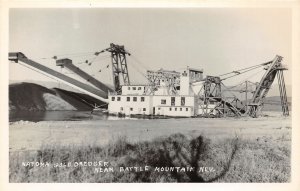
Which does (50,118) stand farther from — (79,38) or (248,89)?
(248,89)

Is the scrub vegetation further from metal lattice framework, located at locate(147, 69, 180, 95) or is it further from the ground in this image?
metal lattice framework, located at locate(147, 69, 180, 95)

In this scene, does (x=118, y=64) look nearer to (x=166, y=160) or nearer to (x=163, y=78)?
(x=163, y=78)

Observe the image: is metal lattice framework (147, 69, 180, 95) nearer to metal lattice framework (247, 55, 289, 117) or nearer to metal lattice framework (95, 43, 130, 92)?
metal lattice framework (95, 43, 130, 92)

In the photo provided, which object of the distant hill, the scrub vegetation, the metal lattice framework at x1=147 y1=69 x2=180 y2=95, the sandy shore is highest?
the metal lattice framework at x1=147 y1=69 x2=180 y2=95

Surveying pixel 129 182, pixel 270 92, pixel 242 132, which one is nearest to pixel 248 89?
pixel 270 92

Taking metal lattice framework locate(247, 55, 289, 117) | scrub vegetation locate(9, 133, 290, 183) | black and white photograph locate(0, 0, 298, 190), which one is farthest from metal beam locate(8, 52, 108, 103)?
metal lattice framework locate(247, 55, 289, 117)

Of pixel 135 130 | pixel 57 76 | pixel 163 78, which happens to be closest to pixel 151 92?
pixel 163 78

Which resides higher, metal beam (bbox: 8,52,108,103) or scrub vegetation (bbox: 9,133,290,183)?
metal beam (bbox: 8,52,108,103)
